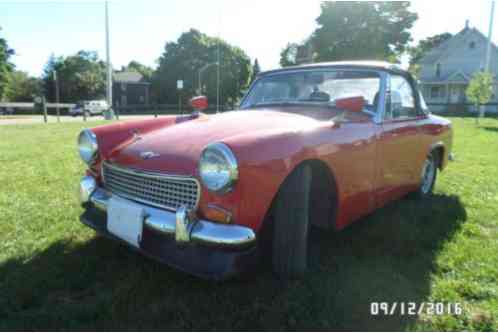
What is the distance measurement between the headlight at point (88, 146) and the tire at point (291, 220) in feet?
5.14

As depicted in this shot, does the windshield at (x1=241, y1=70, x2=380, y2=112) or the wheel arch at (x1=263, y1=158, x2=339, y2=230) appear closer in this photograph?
the wheel arch at (x1=263, y1=158, x2=339, y2=230)

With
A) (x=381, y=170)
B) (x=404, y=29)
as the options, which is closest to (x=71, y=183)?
(x=381, y=170)

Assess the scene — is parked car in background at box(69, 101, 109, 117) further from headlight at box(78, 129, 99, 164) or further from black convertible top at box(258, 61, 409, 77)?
black convertible top at box(258, 61, 409, 77)

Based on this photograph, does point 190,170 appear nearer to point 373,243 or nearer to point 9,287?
point 9,287

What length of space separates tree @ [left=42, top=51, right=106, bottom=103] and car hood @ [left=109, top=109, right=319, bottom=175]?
43352 mm

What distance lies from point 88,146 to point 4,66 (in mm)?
41384

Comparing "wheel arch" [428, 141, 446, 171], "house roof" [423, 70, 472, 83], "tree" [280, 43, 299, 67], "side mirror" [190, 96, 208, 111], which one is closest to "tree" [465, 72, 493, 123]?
"house roof" [423, 70, 472, 83]

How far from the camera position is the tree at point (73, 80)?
40.4 metres

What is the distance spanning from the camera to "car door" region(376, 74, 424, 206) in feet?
9.74

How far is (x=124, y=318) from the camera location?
1.87 meters

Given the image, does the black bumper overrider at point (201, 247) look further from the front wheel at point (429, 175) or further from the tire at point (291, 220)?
the front wheel at point (429, 175)

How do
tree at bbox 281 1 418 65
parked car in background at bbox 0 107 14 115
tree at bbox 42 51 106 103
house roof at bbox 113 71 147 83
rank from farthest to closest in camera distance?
1. house roof at bbox 113 71 147 83
2. tree at bbox 42 51 106 103
3. tree at bbox 281 1 418 65
4. parked car in background at bbox 0 107 14 115
